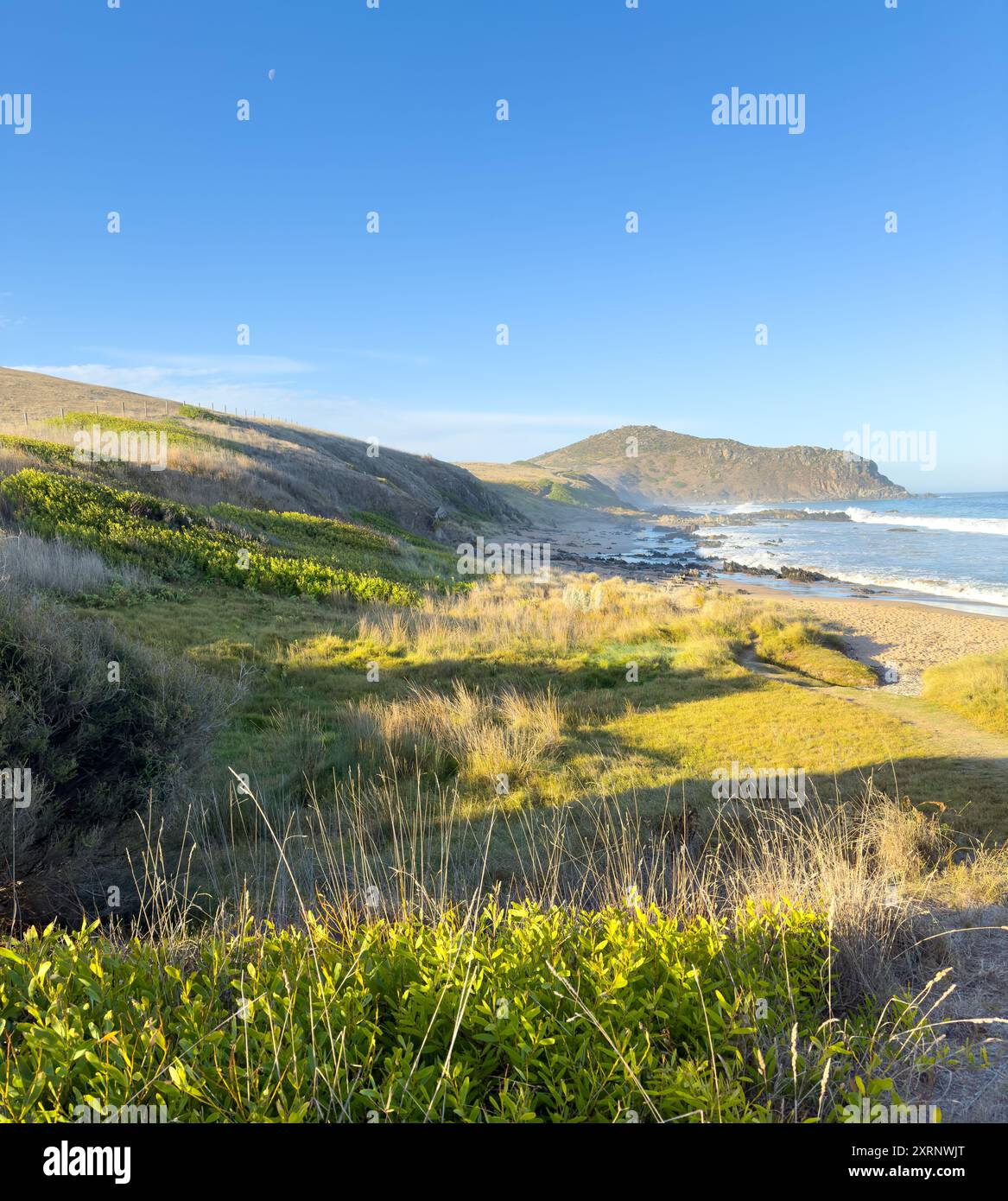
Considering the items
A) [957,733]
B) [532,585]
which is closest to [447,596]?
[532,585]

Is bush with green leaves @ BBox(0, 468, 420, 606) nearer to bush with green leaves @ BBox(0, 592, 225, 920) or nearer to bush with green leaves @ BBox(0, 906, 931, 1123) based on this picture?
bush with green leaves @ BBox(0, 592, 225, 920)

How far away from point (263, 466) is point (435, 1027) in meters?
35.0

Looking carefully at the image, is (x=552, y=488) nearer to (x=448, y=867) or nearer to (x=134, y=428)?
(x=134, y=428)

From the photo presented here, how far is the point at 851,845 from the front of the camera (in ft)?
18.4

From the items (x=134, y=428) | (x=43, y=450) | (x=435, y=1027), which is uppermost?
(x=134, y=428)

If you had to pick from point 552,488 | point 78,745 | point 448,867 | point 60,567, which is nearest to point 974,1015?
point 448,867

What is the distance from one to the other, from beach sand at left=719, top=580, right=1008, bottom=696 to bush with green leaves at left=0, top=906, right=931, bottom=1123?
41.7 ft

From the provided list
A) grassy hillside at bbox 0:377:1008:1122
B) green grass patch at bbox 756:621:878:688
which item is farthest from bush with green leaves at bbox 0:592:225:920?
green grass patch at bbox 756:621:878:688

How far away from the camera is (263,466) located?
34062 mm

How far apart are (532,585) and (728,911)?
21.6 metres

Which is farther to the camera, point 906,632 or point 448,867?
point 906,632

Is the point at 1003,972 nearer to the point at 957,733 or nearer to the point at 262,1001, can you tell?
the point at 262,1001

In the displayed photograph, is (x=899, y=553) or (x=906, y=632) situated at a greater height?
(x=899, y=553)

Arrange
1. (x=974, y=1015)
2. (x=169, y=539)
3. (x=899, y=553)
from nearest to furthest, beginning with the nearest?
(x=974, y=1015) → (x=169, y=539) → (x=899, y=553)
